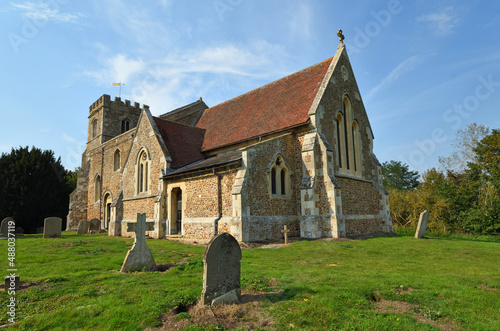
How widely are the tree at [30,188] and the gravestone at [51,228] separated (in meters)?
16.0

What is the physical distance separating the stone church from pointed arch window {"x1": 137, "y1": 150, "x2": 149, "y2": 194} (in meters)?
0.06

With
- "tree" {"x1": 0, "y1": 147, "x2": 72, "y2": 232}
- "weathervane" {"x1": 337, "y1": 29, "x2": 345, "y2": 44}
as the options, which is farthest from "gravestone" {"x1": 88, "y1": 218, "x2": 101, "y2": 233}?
"weathervane" {"x1": 337, "y1": 29, "x2": 345, "y2": 44}

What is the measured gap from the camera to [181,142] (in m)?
19.6

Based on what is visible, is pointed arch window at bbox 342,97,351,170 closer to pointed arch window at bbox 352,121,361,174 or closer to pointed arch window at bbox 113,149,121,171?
pointed arch window at bbox 352,121,361,174

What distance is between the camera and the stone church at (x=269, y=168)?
1394 centimetres

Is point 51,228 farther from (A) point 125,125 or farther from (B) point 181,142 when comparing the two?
(A) point 125,125

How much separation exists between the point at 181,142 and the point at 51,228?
28.8ft

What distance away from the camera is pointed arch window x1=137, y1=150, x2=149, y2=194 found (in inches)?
767

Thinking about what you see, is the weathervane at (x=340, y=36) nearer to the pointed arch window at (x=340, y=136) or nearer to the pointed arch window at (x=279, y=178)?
the pointed arch window at (x=340, y=136)

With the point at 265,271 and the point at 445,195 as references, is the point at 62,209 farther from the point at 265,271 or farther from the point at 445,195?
the point at 445,195

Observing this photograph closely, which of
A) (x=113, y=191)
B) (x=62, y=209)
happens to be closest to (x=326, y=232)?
(x=113, y=191)

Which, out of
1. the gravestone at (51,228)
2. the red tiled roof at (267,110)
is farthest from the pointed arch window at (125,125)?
the gravestone at (51,228)

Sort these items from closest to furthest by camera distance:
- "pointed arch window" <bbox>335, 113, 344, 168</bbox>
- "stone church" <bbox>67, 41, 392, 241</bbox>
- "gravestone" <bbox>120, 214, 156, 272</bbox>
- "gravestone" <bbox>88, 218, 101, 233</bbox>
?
1. "gravestone" <bbox>120, 214, 156, 272</bbox>
2. "stone church" <bbox>67, 41, 392, 241</bbox>
3. "pointed arch window" <bbox>335, 113, 344, 168</bbox>
4. "gravestone" <bbox>88, 218, 101, 233</bbox>

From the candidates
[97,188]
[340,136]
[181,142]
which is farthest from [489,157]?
[97,188]
